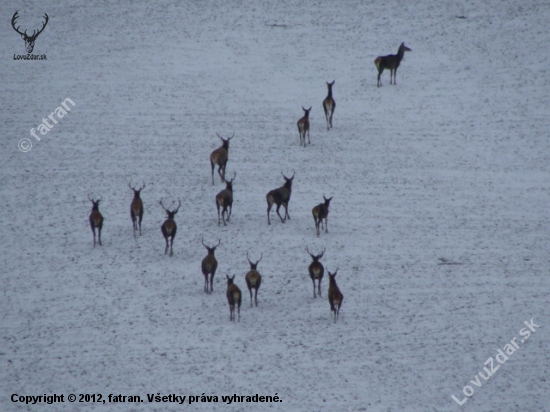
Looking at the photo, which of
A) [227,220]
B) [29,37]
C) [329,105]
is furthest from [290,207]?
[29,37]

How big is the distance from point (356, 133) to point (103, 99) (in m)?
11.9

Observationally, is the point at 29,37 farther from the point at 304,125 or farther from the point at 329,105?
the point at 304,125

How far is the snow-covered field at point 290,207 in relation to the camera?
14359mm

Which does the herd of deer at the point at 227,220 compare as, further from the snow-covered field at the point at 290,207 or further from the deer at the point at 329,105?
the snow-covered field at the point at 290,207

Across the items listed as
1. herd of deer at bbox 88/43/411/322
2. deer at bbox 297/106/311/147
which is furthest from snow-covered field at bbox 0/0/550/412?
deer at bbox 297/106/311/147

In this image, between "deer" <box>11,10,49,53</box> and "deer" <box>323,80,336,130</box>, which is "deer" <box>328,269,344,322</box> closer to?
"deer" <box>323,80,336,130</box>

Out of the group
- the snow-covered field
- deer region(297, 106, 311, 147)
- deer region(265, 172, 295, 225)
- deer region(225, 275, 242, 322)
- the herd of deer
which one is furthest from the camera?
deer region(297, 106, 311, 147)

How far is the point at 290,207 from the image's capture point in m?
22.2

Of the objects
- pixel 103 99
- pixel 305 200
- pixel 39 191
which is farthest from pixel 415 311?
pixel 103 99

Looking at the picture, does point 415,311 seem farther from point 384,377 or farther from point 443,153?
point 443,153

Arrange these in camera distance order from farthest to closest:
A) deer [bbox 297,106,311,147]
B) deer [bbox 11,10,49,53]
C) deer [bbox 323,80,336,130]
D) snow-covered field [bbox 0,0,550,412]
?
deer [bbox 11,10,49,53]
deer [bbox 323,80,336,130]
deer [bbox 297,106,311,147]
snow-covered field [bbox 0,0,550,412]

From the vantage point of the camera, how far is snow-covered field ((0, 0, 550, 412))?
14359mm

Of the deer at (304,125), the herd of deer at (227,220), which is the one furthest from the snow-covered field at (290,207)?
the deer at (304,125)

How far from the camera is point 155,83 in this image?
33.9 meters
